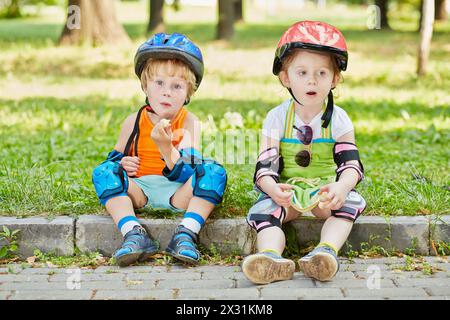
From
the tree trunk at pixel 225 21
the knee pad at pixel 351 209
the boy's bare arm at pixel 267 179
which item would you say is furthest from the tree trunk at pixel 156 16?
the knee pad at pixel 351 209

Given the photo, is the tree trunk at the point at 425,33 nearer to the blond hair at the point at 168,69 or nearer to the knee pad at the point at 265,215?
the blond hair at the point at 168,69

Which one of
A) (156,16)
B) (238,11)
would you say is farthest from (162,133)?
(238,11)

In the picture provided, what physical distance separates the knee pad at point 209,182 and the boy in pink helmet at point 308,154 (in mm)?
216

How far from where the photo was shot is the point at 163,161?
4449mm

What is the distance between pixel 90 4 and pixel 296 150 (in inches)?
373

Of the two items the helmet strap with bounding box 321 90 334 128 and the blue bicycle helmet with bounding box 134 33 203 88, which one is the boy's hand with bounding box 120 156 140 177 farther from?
the helmet strap with bounding box 321 90 334 128

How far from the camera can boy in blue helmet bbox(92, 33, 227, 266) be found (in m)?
4.18

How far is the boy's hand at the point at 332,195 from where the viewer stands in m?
3.95

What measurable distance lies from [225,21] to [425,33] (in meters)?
8.01

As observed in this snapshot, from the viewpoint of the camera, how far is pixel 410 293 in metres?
3.56

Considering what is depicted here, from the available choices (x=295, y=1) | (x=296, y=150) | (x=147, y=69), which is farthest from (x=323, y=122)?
(x=295, y=1)

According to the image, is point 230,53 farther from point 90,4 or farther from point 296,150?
point 296,150

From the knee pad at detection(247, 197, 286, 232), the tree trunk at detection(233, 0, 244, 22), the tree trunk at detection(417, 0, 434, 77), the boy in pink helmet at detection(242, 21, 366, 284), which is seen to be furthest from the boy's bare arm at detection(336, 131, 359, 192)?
the tree trunk at detection(233, 0, 244, 22)

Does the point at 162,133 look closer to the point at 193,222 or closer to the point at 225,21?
the point at 193,222
